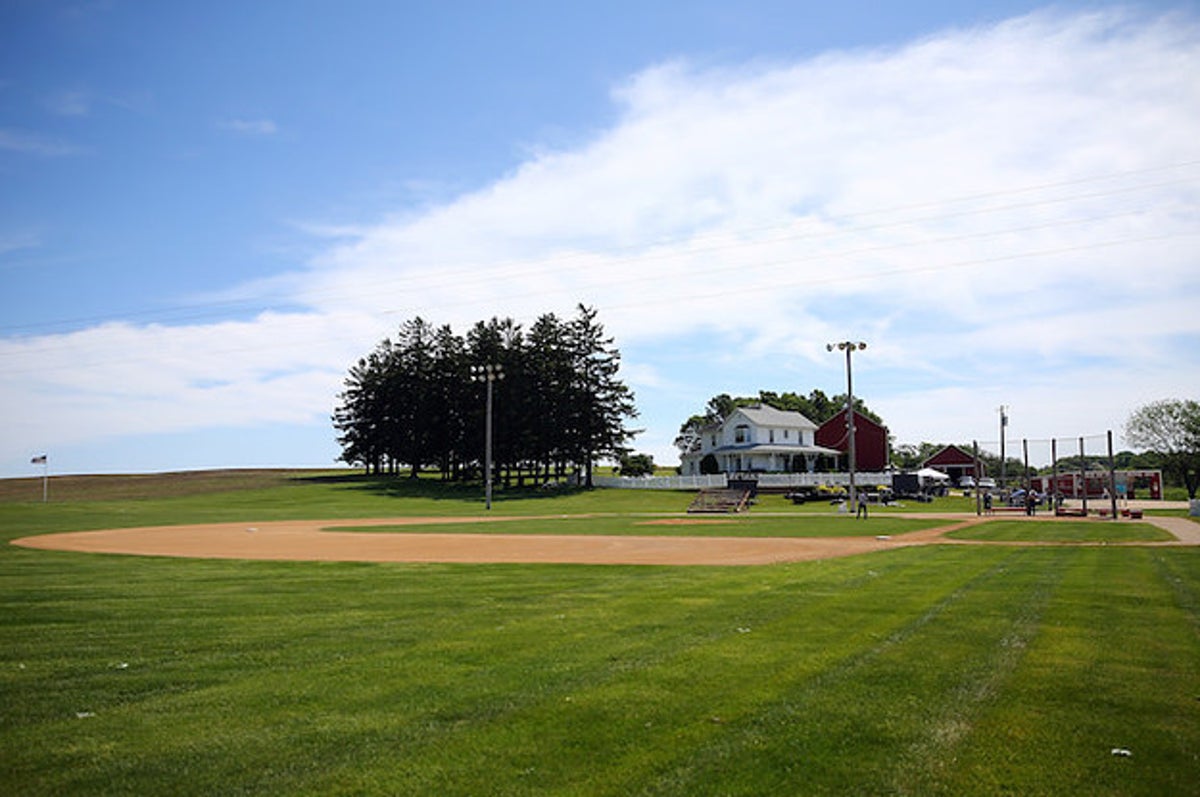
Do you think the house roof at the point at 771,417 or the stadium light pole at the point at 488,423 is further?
the house roof at the point at 771,417

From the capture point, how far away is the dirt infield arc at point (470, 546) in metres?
22.3

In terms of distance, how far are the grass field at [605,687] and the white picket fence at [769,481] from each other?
5803 cm

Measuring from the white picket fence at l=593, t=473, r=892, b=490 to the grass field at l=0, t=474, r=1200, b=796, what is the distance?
5803 centimetres

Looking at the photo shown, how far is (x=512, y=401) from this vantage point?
8506 centimetres

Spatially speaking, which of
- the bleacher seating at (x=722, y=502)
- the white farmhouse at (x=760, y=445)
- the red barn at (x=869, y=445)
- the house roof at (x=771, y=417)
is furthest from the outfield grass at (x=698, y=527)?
the red barn at (x=869, y=445)

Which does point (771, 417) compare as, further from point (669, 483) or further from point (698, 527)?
point (698, 527)

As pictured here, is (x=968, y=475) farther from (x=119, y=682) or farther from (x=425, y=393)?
(x=119, y=682)

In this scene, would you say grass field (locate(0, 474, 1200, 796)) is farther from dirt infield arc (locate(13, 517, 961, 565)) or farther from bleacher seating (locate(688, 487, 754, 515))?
bleacher seating (locate(688, 487, 754, 515))

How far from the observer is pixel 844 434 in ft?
327

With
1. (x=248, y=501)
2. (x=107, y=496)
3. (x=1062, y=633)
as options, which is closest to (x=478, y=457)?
(x=248, y=501)

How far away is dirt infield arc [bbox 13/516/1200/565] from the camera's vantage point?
22266 millimetres

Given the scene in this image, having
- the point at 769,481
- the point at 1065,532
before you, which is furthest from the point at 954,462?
the point at 1065,532

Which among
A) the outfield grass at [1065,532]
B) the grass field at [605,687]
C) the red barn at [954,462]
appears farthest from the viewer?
the red barn at [954,462]

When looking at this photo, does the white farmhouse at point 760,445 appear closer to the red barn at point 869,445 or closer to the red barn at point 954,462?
the red barn at point 869,445
